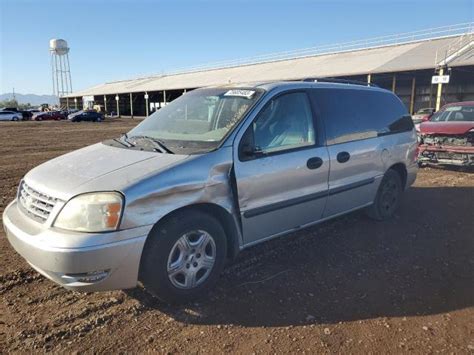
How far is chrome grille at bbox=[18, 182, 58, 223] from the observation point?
297 centimetres

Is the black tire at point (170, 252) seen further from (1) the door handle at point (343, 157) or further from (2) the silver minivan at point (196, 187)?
(1) the door handle at point (343, 157)

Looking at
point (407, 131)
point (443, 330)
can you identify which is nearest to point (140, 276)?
point (443, 330)

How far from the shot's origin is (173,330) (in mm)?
2988

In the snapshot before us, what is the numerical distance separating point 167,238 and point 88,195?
658mm

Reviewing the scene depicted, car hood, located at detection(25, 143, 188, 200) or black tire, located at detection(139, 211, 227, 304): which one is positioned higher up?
car hood, located at detection(25, 143, 188, 200)

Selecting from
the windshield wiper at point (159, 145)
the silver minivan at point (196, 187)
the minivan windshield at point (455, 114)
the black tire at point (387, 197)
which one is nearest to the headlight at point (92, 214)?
the silver minivan at point (196, 187)

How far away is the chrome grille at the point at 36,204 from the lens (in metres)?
2.97

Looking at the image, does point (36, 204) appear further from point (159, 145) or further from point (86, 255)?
point (159, 145)

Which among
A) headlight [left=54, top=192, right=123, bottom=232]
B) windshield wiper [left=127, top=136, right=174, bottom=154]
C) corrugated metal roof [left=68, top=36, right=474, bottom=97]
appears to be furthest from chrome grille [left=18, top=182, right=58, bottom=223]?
corrugated metal roof [left=68, top=36, right=474, bottom=97]

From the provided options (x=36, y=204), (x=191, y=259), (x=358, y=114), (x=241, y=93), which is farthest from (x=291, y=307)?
(x=358, y=114)

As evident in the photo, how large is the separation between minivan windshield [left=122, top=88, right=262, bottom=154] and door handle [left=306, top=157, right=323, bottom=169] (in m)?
0.83

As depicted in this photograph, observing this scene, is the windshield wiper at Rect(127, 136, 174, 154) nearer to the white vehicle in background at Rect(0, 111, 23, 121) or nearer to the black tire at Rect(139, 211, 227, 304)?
the black tire at Rect(139, 211, 227, 304)

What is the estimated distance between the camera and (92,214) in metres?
2.82

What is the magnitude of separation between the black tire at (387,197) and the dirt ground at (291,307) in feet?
2.00
